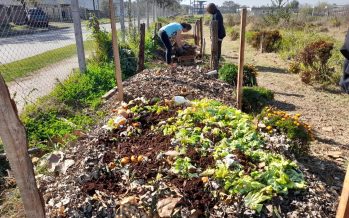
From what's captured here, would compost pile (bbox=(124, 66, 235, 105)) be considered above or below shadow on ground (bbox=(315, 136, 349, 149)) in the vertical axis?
above

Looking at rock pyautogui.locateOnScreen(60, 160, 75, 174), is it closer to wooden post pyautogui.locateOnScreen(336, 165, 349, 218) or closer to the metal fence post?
wooden post pyautogui.locateOnScreen(336, 165, 349, 218)

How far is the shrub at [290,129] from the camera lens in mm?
3414

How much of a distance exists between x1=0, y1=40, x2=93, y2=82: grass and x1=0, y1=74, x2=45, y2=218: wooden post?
18.5ft

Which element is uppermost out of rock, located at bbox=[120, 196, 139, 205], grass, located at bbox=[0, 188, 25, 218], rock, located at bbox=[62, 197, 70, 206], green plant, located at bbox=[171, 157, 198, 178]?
green plant, located at bbox=[171, 157, 198, 178]

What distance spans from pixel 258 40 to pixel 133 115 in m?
10.3

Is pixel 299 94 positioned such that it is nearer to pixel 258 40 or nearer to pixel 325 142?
pixel 325 142

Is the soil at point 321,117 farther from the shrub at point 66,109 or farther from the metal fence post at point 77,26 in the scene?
the metal fence post at point 77,26

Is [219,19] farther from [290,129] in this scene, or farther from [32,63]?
[32,63]

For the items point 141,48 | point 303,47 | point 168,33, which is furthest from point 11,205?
point 303,47

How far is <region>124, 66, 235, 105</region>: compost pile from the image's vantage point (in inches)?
190

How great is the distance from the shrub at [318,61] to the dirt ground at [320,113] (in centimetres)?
34

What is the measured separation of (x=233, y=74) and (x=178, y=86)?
1.49 metres

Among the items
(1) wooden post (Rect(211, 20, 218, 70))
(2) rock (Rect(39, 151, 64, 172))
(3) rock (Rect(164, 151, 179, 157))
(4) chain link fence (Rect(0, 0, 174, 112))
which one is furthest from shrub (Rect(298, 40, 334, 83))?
(2) rock (Rect(39, 151, 64, 172))

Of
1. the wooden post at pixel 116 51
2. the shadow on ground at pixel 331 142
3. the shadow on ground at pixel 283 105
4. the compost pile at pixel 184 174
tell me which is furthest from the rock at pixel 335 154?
the wooden post at pixel 116 51
